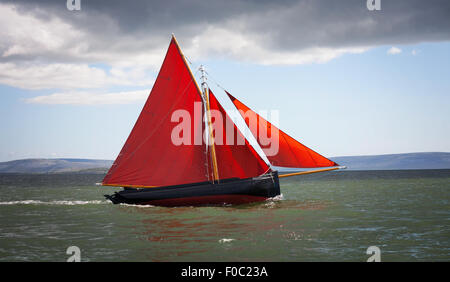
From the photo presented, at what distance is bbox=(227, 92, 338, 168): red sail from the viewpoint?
31.5 metres

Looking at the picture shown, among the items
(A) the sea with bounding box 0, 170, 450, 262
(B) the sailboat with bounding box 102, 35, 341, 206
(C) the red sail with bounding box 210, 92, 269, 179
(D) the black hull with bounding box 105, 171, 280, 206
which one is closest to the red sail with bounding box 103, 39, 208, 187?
(B) the sailboat with bounding box 102, 35, 341, 206

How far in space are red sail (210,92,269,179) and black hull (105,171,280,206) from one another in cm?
60

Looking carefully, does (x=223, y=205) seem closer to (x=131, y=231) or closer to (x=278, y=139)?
(x=278, y=139)

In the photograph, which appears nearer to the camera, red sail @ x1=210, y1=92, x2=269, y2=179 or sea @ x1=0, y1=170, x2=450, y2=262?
sea @ x1=0, y1=170, x2=450, y2=262

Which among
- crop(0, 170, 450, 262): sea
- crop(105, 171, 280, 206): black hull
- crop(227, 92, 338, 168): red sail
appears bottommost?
crop(0, 170, 450, 262): sea

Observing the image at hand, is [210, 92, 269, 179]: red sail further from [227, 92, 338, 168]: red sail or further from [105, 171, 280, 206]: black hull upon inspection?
[227, 92, 338, 168]: red sail

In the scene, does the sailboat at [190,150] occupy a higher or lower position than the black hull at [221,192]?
higher

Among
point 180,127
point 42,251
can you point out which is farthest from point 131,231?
point 180,127

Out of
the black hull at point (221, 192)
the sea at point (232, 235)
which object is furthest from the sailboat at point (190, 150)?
the sea at point (232, 235)

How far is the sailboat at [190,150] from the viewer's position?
3238cm

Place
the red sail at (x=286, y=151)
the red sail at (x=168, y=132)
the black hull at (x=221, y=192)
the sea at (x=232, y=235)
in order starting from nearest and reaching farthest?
the sea at (x=232, y=235) < the red sail at (x=286, y=151) < the black hull at (x=221, y=192) < the red sail at (x=168, y=132)

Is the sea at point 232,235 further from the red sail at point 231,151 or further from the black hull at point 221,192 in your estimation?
the red sail at point 231,151
